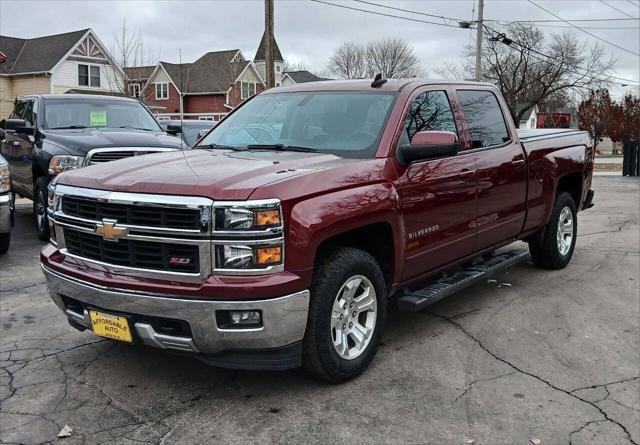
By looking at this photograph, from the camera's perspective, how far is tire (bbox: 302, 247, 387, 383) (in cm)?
375

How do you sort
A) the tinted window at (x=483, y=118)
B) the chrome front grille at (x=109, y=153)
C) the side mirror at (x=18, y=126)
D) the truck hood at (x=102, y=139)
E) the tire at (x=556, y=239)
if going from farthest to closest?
the side mirror at (x=18, y=126) < the truck hood at (x=102, y=139) < the chrome front grille at (x=109, y=153) < the tire at (x=556, y=239) < the tinted window at (x=483, y=118)

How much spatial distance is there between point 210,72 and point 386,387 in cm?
4871

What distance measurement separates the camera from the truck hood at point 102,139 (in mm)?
8117

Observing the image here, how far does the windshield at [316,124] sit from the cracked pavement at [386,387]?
157cm

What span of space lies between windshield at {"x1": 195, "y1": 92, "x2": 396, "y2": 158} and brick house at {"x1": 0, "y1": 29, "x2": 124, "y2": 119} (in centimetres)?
3621

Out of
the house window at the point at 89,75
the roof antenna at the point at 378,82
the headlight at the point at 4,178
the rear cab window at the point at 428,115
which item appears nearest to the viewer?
the rear cab window at the point at 428,115

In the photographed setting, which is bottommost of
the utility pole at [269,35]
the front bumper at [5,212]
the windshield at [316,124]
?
the front bumper at [5,212]

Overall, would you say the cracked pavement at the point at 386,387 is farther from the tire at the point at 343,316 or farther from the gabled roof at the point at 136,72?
the gabled roof at the point at 136,72

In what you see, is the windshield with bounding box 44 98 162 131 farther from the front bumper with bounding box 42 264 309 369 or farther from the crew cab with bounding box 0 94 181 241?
the front bumper with bounding box 42 264 309 369

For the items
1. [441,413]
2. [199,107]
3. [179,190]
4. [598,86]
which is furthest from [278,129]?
[598,86]

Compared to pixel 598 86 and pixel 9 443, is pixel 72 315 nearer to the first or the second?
pixel 9 443

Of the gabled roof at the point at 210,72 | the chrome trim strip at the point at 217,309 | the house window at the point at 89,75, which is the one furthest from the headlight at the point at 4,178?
the gabled roof at the point at 210,72

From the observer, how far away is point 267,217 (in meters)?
3.43

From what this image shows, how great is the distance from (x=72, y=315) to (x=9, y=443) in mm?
877
